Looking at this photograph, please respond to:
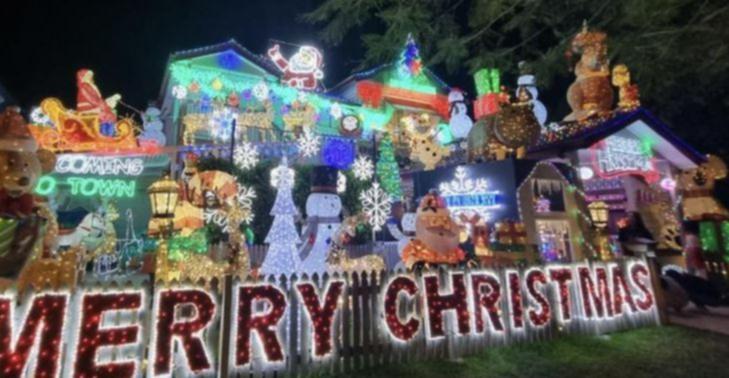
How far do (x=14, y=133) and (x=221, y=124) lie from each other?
639 inches

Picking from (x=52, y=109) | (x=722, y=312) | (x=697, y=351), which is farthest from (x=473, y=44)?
(x=52, y=109)

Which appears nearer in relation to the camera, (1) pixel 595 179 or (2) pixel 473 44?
(2) pixel 473 44

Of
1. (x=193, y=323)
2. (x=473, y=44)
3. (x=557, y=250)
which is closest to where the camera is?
(x=193, y=323)

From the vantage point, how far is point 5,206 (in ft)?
17.2

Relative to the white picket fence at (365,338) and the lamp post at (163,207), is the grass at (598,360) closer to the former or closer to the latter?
the white picket fence at (365,338)

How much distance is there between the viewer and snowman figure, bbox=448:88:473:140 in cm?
2142

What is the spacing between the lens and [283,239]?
437 inches

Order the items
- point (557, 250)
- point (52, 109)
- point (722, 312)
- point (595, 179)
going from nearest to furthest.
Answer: point (722, 312), point (557, 250), point (595, 179), point (52, 109)

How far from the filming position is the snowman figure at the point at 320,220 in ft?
37.7

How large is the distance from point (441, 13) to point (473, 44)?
3.21ft

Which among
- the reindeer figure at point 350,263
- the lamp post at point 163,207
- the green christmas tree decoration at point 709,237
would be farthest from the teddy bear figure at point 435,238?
the green christmas tree decoration at point 709,237

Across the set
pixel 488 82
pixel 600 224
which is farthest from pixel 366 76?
pixel 600 224

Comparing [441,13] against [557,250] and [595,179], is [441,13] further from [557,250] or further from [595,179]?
[595,179]

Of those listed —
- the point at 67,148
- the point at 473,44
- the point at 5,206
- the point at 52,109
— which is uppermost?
the point at 52,109
